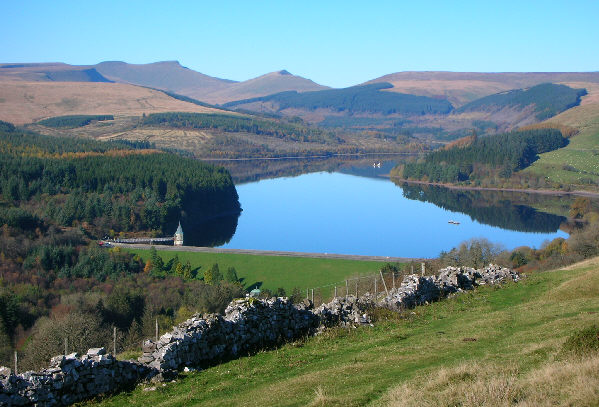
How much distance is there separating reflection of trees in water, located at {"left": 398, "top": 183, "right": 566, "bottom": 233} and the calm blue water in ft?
9.61

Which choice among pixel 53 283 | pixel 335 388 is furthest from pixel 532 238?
pixel 335 388

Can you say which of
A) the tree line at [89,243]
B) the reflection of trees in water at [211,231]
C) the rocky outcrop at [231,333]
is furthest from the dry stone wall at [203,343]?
the reflection of trees in water at [211,231]

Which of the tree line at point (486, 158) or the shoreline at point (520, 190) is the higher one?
the tree line at point (486, 158)

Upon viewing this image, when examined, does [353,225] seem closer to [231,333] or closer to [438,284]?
[438,284]

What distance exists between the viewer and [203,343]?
50.4ft

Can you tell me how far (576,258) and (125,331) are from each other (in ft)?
106

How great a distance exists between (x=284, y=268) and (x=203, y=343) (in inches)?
1947

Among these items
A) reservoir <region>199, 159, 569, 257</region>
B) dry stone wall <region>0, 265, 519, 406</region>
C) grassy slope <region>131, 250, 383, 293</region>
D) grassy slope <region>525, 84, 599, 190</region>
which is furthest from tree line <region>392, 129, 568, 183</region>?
dry stone wall <region>0, 265, 519, 406</region>

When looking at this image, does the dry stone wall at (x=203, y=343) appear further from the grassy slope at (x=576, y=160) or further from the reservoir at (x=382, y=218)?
the grassy slope at (x=576, y=160)

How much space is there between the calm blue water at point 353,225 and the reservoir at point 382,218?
0.40ft

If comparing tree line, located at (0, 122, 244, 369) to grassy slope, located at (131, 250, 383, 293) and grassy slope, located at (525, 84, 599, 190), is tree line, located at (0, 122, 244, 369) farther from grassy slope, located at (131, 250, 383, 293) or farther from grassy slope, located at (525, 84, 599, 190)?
grassy slope, located at (525, 84, 599, 190)

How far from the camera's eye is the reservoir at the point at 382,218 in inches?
3278

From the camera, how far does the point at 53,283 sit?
59.0 metres

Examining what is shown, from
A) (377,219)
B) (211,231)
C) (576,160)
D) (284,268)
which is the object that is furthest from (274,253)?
(576,160)
